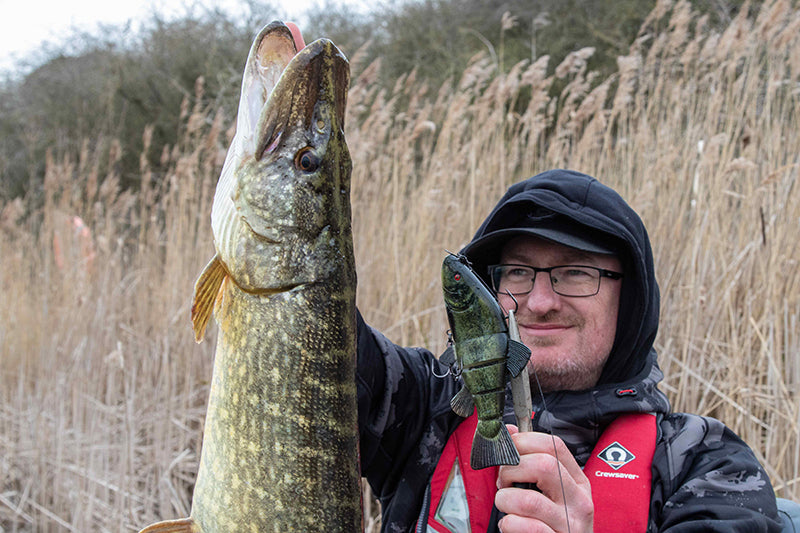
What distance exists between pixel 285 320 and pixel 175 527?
0.44m

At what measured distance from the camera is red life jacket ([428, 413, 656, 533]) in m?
1.62

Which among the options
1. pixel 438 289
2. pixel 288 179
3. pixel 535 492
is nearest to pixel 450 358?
pixel 535 492

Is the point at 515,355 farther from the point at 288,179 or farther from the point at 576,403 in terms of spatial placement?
the point at 576,403

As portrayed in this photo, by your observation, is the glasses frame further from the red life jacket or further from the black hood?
the red life jacket

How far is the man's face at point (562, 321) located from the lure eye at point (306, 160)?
0.84m

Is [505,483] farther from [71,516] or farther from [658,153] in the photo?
[71,516]

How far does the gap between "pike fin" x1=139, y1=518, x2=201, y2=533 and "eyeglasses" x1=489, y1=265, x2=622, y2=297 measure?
1044mm

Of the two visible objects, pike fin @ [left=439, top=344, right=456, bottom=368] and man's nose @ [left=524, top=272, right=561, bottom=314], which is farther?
man's nose @ [left=524, top=272, right=561, bottom=314]

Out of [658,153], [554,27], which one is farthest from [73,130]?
[658,153]

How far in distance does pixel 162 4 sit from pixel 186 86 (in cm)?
152

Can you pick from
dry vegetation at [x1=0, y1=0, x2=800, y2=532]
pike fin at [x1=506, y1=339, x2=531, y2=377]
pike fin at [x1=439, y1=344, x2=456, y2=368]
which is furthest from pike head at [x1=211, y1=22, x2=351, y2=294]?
dry vegetation at [x1=0, y1=0, x2=800, y2=532]

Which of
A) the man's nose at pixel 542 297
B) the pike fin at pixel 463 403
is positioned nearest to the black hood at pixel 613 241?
the man's nose at pixel 542 297

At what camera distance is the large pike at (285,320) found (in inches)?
46.9

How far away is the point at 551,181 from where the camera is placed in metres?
2.01
